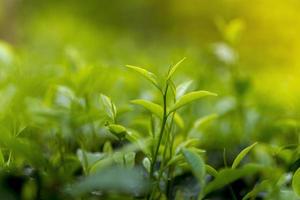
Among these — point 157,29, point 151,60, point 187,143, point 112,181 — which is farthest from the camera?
point 157,29

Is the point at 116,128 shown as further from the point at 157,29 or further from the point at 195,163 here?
the point at 157,29

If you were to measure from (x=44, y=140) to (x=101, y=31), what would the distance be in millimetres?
7063

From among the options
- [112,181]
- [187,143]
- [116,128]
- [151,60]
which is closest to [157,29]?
→ [151,60]

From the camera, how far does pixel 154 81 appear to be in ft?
2.41

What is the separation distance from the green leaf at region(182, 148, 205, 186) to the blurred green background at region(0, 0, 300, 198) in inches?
8.6

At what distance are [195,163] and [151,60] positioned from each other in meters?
2.74

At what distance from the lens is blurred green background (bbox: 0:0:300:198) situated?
1.08 m

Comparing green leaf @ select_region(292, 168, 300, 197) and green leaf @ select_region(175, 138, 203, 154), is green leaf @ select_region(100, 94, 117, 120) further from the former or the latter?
green leaf @ select_region(292, 168, 300, 197)

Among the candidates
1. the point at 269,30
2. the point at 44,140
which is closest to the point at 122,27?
the point at 269,30

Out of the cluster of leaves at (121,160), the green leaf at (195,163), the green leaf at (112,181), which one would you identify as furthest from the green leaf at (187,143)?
the green leaf at (112,181)

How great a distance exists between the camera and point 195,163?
0.66 metres

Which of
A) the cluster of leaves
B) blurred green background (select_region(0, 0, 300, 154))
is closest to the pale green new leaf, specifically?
the cluster of leaves

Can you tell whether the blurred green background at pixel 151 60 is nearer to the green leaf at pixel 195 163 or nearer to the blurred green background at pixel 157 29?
the blurred green background at pixel 157 29

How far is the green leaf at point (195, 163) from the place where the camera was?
25.6 inches
